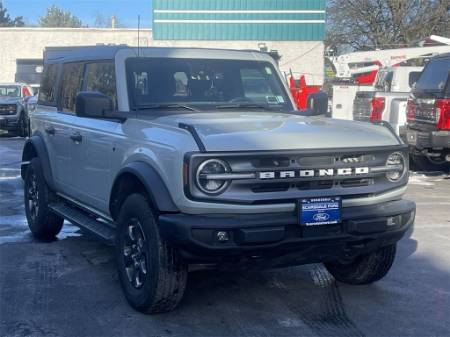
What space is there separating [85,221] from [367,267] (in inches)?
98.1

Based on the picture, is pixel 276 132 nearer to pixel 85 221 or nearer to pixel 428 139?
pixel 85 221

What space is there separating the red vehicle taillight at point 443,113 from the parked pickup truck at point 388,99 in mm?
1426

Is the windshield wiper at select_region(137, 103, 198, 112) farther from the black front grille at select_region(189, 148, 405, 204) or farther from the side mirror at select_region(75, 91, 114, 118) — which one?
the black front grille at select_region(189, 148, 405, 204)

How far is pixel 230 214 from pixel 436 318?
179cm

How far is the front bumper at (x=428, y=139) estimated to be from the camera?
1108cm

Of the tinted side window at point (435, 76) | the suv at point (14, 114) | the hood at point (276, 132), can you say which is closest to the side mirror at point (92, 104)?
the hood at point (276, 132)

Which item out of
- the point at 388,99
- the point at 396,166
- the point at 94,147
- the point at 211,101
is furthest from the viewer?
the point at 388,99

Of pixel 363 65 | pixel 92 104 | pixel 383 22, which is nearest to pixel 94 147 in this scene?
pixel 92 104

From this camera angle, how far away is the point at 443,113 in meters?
11.0

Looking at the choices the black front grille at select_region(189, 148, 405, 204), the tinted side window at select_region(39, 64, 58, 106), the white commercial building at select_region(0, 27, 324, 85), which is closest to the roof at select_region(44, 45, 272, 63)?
the tinted side window at select_region(39, 64, 58, 106)

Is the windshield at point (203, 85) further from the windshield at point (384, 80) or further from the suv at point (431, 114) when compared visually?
the windshield at point (384, 80)

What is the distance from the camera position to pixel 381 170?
4.71m

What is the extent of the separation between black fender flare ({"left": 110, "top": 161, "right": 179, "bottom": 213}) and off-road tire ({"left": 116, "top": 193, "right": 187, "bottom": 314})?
169 mm

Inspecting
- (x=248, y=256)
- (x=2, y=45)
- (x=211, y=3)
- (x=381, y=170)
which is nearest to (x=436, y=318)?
(x=381, y=170)
